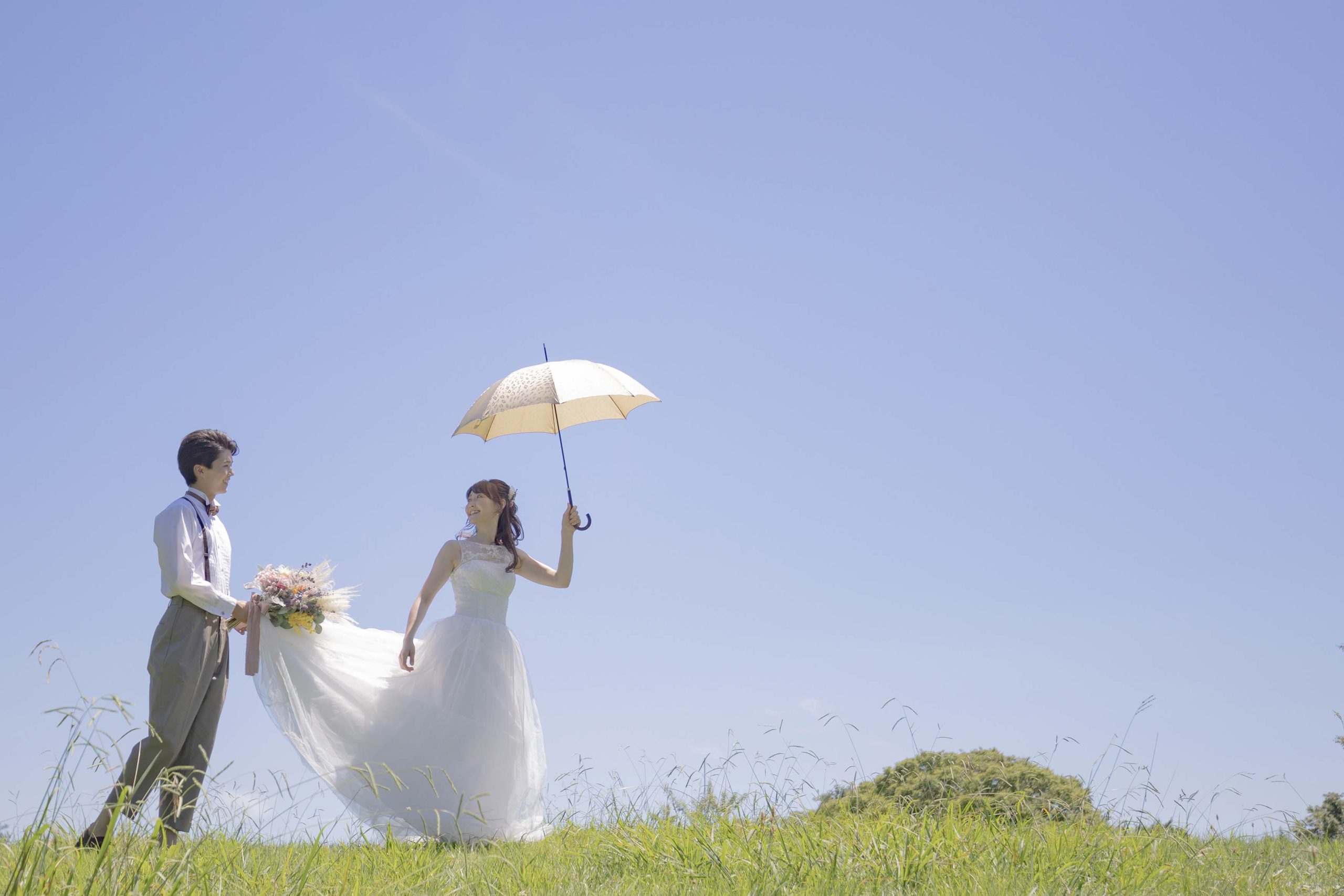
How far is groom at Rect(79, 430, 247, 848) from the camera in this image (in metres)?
7.30

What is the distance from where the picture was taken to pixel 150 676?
7.39 m

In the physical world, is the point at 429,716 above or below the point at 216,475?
below

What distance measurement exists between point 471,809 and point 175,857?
13.7 ft

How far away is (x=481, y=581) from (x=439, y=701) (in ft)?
3.44

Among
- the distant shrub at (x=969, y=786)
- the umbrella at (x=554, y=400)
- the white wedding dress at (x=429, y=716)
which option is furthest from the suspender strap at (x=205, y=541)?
the distant shrub at (x=969, y=786)

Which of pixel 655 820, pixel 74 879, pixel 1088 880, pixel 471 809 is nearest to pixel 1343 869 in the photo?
pixel 1088 880

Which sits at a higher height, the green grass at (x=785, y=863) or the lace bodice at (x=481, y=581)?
the lace bodice at (x=481, y=581)

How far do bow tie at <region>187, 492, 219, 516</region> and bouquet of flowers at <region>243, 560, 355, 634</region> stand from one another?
2.19ft

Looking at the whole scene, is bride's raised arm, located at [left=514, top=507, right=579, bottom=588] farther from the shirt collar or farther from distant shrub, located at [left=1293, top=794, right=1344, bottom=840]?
distant shrub, located at [left=1293, top=794, right=1344, bottom=840]

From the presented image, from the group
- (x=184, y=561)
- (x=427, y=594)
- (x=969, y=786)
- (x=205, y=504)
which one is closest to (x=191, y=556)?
(x=184, y=561)

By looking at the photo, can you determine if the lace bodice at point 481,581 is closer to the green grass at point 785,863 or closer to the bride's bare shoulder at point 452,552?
the bride's bare shoulder at point 452,552

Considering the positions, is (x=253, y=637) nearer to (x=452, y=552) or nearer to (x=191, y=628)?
(x=191, y=628)

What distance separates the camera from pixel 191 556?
749cm

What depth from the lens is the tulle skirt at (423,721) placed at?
8133 millimetres
